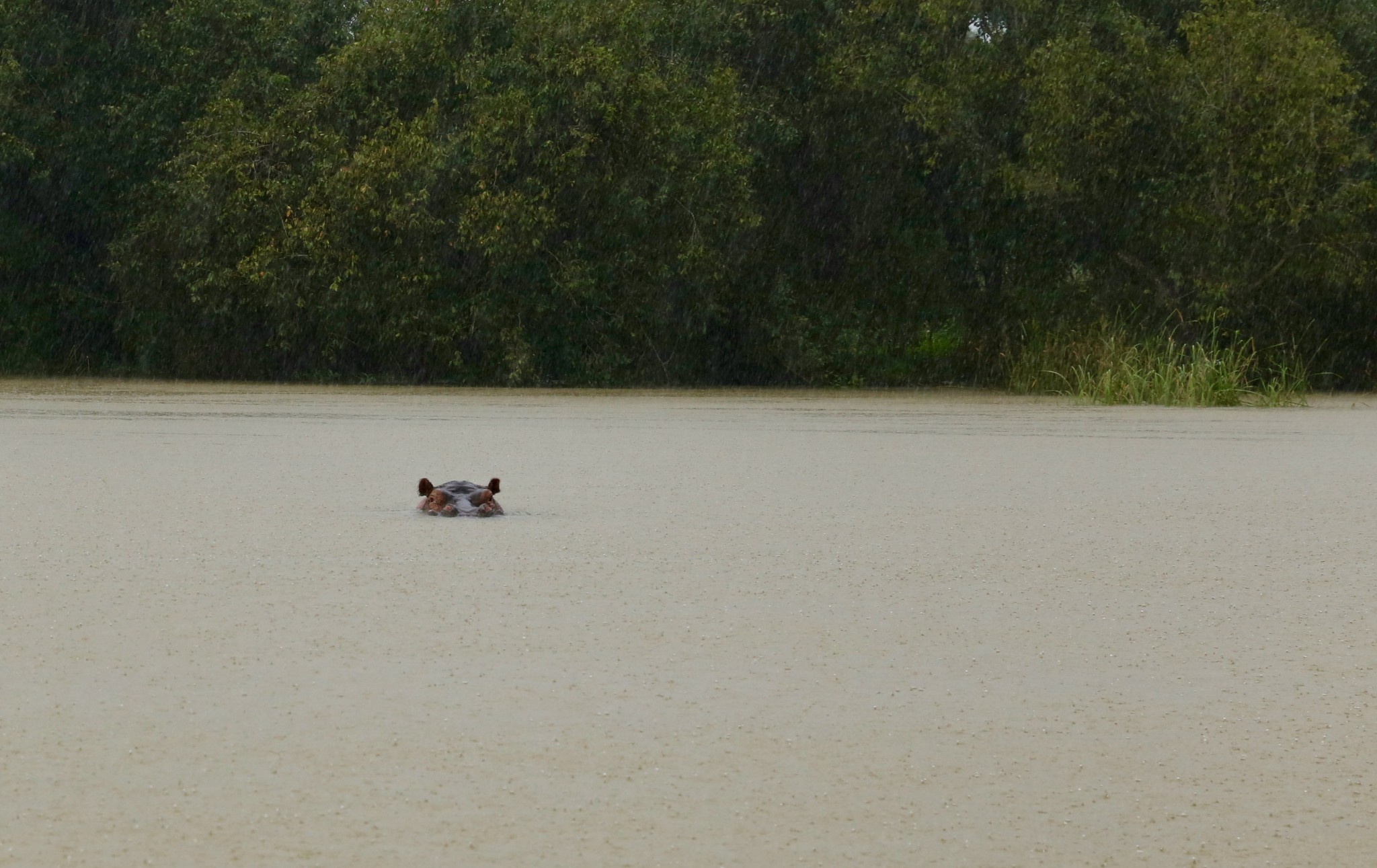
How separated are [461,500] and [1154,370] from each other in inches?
636

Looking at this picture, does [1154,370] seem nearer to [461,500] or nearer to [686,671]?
[461,500]

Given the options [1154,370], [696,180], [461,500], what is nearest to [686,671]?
[461,500]

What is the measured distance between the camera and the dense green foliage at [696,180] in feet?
89.6

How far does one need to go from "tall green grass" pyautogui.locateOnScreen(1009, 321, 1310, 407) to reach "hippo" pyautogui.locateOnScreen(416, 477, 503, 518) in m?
15.3

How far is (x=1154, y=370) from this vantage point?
24797mm

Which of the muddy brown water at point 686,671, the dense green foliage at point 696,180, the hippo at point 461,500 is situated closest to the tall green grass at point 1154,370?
the dense green foliage at point 696,180

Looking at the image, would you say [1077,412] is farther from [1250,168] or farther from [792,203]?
[792,203]

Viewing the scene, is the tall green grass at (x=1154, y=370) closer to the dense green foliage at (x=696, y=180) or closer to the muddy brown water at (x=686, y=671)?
the dense green foliage at (x=696, y=180)

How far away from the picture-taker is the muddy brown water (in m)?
4.18

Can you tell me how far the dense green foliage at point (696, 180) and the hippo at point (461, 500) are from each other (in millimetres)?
16787

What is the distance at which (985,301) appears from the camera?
102 ft

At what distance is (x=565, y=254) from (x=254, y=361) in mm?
4948

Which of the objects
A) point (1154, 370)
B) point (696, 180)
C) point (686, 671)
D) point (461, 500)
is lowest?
point (686, 671)

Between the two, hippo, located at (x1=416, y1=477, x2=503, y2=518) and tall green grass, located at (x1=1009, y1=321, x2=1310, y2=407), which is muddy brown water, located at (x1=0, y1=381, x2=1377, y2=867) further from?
tall green grass, located at (x1=1009, y1=321, x2=1310, y2=407)
